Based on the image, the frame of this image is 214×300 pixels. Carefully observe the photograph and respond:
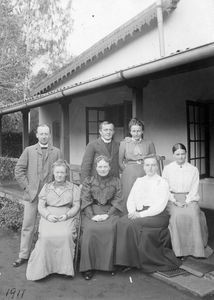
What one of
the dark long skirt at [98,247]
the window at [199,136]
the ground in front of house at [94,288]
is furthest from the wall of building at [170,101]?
the ground in front of house at [94,288]

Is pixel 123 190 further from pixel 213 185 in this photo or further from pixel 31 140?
pixel 31 140

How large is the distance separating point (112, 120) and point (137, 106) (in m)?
4.26

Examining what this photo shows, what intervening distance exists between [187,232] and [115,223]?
902mm

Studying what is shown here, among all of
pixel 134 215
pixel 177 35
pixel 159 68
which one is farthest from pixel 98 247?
pixel 177 35

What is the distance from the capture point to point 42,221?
446cm

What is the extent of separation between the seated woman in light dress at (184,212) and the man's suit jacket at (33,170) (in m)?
1.62

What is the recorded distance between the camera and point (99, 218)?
14.6ft

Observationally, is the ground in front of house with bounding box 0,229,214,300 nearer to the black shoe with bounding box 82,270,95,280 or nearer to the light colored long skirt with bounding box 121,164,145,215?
the black shoe with bounding box 82,270,95,280

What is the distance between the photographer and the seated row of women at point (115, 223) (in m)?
4.18

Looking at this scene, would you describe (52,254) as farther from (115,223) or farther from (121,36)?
(121,36)

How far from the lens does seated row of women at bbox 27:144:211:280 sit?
4184 mm

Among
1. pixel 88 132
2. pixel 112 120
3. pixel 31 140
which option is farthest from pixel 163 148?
pixel 31 140

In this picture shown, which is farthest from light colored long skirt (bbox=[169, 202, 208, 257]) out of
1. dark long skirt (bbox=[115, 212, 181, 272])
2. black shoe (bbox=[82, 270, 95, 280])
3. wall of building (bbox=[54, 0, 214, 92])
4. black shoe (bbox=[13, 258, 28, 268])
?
wall of building (bbox=[54, 0, 214, 92])

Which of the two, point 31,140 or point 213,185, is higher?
point 31,140
